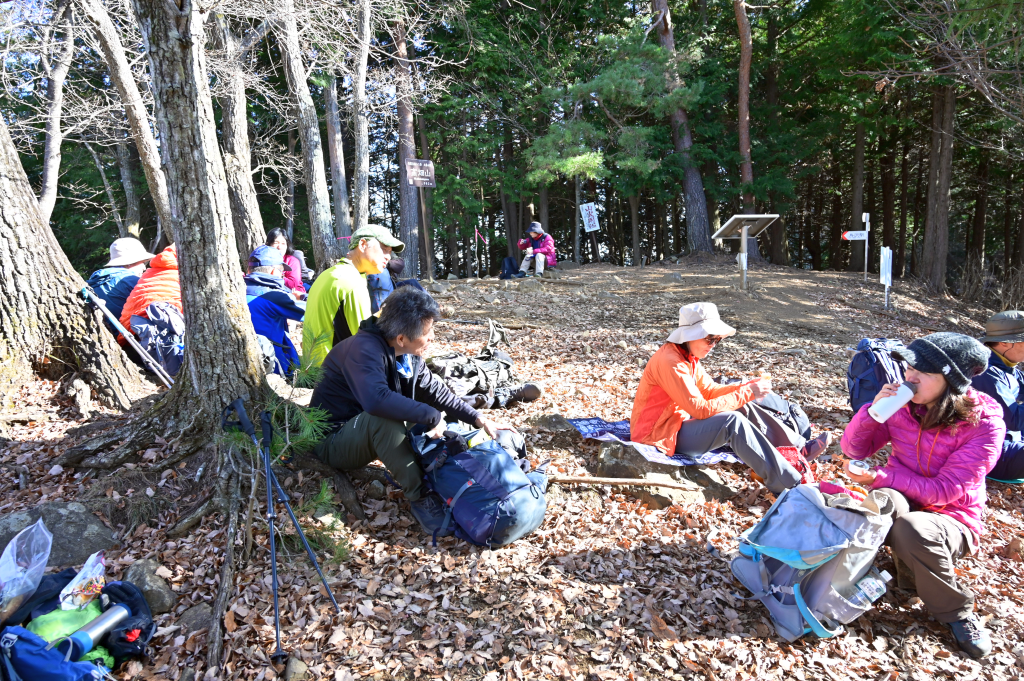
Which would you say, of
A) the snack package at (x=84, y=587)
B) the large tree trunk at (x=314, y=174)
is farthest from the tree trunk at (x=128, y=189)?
the snack package at (x=84, y=587)

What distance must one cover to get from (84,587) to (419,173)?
28.7 ft

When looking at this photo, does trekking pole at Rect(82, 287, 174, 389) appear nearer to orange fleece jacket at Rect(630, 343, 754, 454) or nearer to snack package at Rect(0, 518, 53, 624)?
snack package at Rect(0, 518, 53, 624)

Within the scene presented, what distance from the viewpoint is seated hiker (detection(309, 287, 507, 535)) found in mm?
3369

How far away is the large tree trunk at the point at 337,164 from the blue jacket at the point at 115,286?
20.7ft

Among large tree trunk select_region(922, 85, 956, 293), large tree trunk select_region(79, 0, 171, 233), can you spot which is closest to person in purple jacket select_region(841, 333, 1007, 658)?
large tree trunk select_region(79, 0, 171, 233)

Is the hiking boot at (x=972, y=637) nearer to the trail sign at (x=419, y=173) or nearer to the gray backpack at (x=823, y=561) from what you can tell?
the gray backpack at (x=823, y=561)

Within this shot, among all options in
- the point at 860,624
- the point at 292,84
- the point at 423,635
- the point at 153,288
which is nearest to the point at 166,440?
the point at 423,635

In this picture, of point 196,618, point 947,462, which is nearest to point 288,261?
point 196,618

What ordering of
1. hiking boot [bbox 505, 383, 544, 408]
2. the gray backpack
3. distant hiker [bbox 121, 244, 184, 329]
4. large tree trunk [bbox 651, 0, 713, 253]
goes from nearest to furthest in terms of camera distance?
the gray backpack → distant hiker [bbox 121, 244, 184, 329] → hiking boot [bbox 505, 383, 544, 408] → large tree trunk [bbox 651, 0, 713, 253]

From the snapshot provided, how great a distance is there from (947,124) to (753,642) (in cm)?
1497

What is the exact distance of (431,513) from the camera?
3.50m

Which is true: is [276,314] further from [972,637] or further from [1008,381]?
[1008,381]

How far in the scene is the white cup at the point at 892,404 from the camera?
307cm

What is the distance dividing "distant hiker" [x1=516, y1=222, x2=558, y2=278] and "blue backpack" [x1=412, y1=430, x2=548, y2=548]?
9.77 meters
